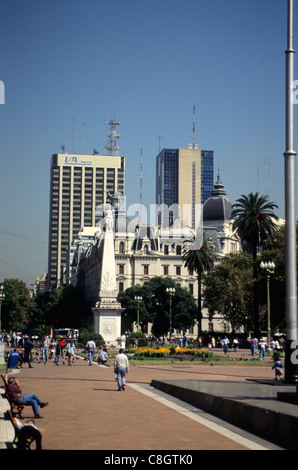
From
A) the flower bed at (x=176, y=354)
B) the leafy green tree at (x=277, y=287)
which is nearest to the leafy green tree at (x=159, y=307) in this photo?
the leafy green tree at (x=277, y=287)

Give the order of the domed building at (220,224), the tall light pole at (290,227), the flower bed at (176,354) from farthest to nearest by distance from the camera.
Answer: the domed building at (220,224)
the flower bed at (176,354)
the tall light pole at (290,227)

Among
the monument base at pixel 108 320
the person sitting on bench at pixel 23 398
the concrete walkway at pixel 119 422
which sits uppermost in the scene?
the monument base at pixel 108 320

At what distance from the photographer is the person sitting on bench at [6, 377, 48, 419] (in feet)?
52.5

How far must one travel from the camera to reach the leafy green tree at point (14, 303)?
97938 millimetres

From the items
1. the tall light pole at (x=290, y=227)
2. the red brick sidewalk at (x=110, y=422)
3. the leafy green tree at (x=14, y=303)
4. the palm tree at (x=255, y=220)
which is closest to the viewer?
the red brick sidewalk at (x=110, y=422)

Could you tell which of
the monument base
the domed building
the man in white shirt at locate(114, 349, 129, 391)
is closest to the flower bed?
the man in white shirt at locate(114, 349, 129, 391)

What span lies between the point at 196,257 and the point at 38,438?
221 feet

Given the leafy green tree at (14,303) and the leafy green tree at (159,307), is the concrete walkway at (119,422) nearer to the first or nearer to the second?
the leafy green tree at (14,303)

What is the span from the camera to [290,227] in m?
17.9

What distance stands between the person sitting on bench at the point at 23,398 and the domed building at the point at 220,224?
337ft

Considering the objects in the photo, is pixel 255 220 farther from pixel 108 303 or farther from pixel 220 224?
pixel 220 224

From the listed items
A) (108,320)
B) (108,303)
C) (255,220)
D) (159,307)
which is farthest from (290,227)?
(159,307)

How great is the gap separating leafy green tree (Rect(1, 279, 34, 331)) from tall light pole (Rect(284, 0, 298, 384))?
81.6 metres

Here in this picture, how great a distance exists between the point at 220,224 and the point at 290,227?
10665 cm
